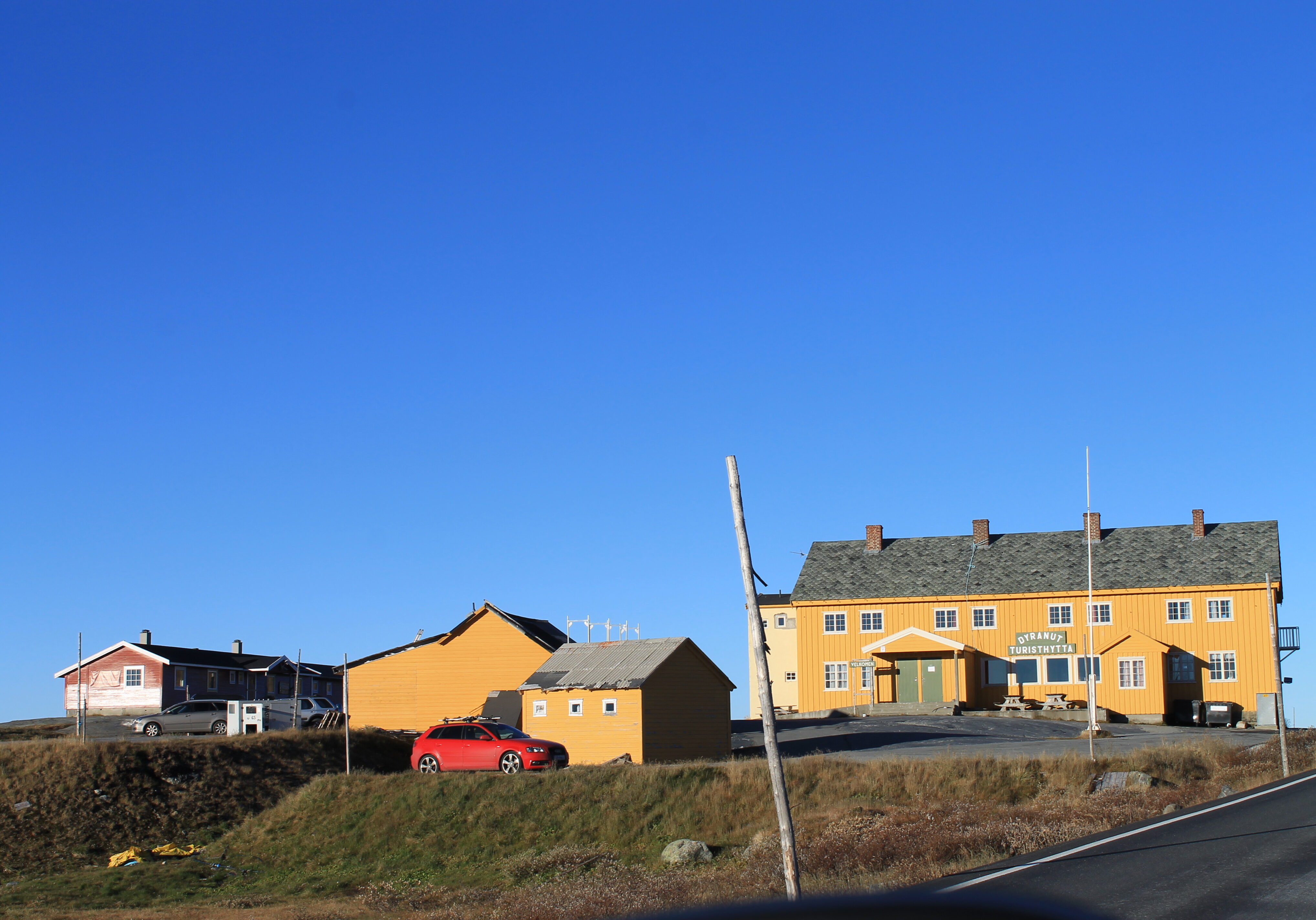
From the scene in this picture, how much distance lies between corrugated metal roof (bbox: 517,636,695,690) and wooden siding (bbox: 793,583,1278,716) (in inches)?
762

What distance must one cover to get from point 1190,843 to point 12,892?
89.5 feet

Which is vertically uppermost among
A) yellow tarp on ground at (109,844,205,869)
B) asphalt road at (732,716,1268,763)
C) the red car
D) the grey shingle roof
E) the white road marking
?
the grey shingle roof

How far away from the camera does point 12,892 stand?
29312 millimetres

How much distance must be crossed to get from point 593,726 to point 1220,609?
3224cm

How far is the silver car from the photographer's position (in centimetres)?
4856

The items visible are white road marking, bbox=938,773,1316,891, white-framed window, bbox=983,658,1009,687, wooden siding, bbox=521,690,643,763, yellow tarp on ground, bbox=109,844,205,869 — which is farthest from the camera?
white-framed window, bbox=983,658,1009,687

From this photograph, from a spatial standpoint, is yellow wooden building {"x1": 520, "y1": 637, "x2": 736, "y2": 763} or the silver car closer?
yellow wooden building {"x1": 520, "y1": 637, "x2": 736, "y2": 763}

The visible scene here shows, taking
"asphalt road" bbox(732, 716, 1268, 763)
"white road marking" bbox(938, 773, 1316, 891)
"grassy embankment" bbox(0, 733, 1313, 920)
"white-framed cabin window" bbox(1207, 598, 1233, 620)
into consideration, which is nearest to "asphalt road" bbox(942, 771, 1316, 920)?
"white road marking" bbox(938, 773, 1316, 891)

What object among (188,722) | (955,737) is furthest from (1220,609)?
(188,722)

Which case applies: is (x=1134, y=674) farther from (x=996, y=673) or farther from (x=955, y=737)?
(x=955, y=737)

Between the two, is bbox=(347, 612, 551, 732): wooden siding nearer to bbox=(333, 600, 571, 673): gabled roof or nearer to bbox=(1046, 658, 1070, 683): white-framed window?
bbox=(333, 600, 571, 673): gabled roof

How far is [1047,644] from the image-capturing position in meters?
57.0

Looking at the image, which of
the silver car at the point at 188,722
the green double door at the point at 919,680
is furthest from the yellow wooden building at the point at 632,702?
the green double door at the point at 919,680

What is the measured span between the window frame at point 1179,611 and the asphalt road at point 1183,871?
1578 inches
